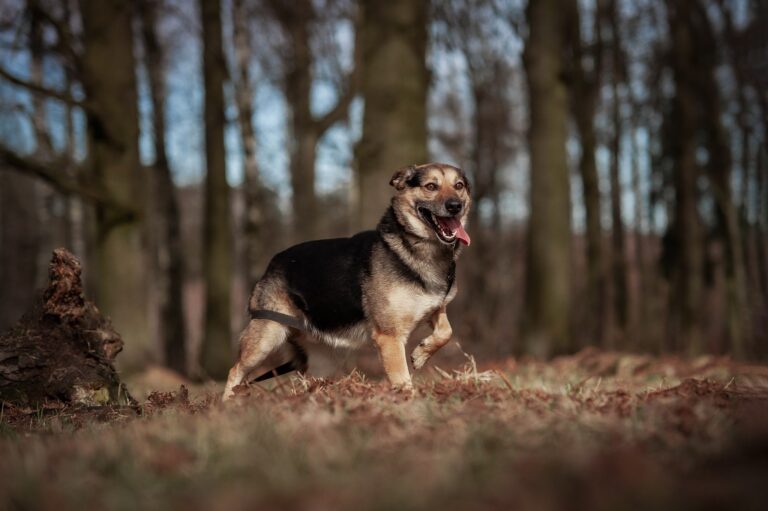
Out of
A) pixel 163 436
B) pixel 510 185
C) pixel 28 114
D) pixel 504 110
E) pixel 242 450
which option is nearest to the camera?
pixel 242 450

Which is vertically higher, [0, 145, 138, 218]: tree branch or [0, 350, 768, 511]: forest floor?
[0, 145, 138, 218]: tree branch

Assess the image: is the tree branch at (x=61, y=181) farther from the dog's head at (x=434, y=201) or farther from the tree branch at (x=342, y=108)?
the dog's head at (x=434, y=201)

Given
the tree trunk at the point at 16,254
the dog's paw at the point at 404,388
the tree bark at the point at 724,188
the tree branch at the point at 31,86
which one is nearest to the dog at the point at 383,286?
the dog's paw at the point at 404,388

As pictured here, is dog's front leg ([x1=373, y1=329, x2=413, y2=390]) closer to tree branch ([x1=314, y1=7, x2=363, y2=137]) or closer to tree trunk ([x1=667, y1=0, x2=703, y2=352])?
tree branch ([x1=314, y1=7, x2=363, y2=137])

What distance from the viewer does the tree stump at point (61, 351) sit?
586 centimetres

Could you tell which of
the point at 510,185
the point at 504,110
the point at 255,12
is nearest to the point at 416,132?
the point at 255,12

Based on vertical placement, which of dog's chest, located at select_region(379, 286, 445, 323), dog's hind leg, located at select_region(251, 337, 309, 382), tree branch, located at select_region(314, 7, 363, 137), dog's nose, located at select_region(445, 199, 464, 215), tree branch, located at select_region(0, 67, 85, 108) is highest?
tree branch, located at select_region(314, 7, 363, 137)

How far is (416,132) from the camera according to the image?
9.10 meters

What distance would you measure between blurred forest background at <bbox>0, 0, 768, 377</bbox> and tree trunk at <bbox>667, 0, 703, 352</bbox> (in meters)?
0.05

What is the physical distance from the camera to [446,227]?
580 cm

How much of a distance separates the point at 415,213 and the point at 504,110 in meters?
22.1

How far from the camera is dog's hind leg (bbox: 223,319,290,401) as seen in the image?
6121 mm

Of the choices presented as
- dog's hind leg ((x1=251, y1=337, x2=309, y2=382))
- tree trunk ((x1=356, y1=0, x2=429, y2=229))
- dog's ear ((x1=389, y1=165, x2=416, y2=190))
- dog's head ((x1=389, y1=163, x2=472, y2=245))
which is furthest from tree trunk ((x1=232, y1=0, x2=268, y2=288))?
dog's head ((x1=389, y1=163, x2=472, y2=245))

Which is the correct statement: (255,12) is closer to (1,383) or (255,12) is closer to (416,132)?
(416,132)
